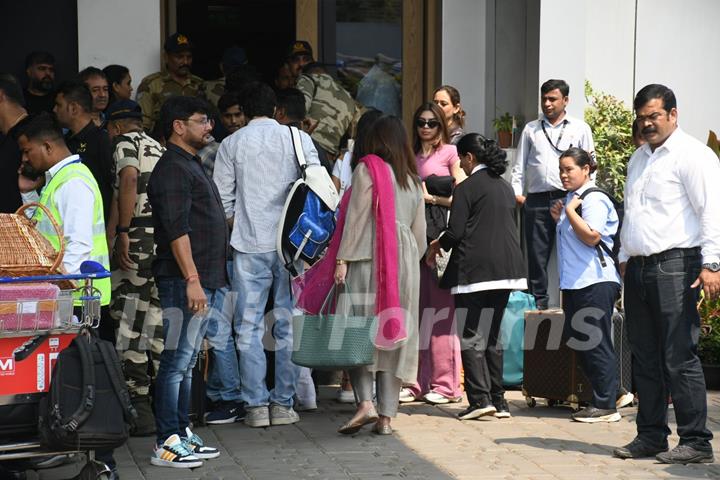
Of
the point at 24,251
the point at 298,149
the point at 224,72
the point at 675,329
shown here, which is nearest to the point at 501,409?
the point at 675,329

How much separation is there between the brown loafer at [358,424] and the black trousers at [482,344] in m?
0.90

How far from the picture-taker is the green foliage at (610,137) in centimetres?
1105

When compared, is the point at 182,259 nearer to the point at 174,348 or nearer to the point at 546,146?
the point at 174,348

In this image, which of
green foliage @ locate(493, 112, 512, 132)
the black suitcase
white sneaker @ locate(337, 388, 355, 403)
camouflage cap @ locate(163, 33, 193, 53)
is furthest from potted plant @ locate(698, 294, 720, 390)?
camouflage cap @ locate(163, 33, 193, 53)

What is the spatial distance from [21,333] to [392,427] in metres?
3.33

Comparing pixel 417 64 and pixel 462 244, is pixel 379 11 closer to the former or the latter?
pixel 417 64

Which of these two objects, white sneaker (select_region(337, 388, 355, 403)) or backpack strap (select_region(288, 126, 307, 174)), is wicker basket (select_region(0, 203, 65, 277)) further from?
white sneaker (select_region(337, 388, 355, 403))

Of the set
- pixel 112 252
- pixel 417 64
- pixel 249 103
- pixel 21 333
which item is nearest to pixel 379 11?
pixel 417 64

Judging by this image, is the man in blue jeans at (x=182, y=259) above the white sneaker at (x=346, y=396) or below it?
above

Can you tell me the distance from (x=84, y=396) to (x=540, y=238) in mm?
5895

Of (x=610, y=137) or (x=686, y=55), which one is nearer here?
(x=610, y=137)

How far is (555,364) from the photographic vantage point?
9.16m

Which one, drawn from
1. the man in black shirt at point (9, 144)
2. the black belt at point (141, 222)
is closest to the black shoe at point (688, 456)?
the black belt at point (141, 222)

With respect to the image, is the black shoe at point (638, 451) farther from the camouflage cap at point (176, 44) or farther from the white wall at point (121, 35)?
the white wall at point (121, 35)
